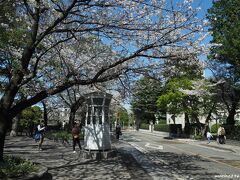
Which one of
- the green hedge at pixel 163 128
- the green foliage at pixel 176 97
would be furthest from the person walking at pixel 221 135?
the green hedge at pixel 163 128

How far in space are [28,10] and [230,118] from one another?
32544mm

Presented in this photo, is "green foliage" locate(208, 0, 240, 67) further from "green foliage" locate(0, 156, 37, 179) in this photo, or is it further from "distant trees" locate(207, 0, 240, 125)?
"green foliage" locate(0, 156, 37, 179)

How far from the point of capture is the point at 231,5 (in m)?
34.6

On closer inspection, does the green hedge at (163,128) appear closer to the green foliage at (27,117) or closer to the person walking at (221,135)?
the green foliage at (27,117)

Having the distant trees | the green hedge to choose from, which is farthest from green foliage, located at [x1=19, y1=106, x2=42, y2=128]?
the distant trees

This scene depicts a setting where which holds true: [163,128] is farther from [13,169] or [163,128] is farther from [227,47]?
[13,169]

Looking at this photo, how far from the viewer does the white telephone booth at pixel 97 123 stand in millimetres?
19094

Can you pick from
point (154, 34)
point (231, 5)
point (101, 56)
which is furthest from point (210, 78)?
point (154, 34)

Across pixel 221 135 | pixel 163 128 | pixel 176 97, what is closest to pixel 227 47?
pixel 221 135

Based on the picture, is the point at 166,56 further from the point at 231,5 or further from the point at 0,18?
the point at 231,5

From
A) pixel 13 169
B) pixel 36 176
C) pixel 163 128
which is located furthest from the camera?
pixel 163 128

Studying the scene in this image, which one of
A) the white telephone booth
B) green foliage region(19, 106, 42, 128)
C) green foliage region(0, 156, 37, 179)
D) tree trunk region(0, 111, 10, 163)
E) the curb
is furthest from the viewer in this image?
green foliage region(19, 106, 42, 128)

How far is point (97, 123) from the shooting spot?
1970cm

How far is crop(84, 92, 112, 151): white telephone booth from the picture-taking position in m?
19.1
